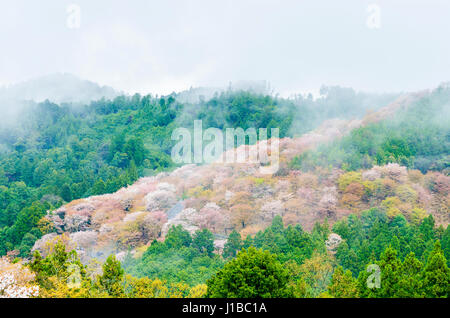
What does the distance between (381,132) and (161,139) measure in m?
33.9

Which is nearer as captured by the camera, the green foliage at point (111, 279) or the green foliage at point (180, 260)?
the green foliage at point (111, 279)

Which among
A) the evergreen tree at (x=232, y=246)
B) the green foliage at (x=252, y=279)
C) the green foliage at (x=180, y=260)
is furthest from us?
the evergreen tree at (x=232, y=246)

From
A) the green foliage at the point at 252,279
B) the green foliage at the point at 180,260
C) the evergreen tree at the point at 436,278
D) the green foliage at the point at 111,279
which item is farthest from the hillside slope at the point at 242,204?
the evergreen tree at the point at 436,278

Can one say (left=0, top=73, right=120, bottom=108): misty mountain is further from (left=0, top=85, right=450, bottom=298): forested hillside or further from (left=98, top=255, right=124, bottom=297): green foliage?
(left=98, top=255, right=124, bottom=297): green foliage

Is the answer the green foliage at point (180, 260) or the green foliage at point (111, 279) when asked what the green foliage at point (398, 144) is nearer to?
the green foliage at point (180, 260)

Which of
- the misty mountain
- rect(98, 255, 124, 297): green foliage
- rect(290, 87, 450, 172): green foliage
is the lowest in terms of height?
rect(98, 255, 124, 297): green foliage

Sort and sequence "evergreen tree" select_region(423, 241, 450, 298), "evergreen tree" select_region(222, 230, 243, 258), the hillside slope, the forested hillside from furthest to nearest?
the hillside slope, "evergreen tree" select_region(222, 230, 243, 258), the forested hillside, "evergreen tree" select_region(423, 241, 450, 298)

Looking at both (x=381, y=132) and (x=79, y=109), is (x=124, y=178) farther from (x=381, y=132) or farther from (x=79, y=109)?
(x=79, y=109)

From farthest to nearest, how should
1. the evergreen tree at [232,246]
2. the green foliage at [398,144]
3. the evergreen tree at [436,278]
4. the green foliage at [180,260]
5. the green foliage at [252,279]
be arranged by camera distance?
the green foliage at [398,144] < the evergreen tree at [232,246] < the green foliage at [180,260] < the green foliage at [252,279] < the evergreen tree at [436,278]

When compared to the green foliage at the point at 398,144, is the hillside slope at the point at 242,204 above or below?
below

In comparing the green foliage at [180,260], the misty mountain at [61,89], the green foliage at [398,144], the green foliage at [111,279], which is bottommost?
the green foliage at [180,260]

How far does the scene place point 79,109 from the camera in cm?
8594

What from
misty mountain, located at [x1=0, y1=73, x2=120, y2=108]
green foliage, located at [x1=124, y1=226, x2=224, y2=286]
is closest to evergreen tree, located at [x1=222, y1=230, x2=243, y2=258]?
green foliage, located at [x1=124, y1=226, x2=224, y2=286]

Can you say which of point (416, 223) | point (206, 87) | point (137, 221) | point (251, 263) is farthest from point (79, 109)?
point (251, 263)
